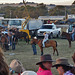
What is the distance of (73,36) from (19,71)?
54.4ft

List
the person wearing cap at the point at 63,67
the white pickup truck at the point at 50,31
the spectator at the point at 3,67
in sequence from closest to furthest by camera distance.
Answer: the spectator at the point at 3,67
the person wearing cap at the point at 63,67
the white pickup truck at the point at 50,31

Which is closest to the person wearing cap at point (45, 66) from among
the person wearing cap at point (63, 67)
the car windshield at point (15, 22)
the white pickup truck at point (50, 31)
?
the person wearing cap at point (63, 67)

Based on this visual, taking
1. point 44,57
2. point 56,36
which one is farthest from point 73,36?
point 44,57

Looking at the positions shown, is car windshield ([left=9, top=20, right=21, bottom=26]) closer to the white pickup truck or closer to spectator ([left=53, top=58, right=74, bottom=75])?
the white pickup truck

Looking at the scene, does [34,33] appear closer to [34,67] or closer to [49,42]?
[49,42]

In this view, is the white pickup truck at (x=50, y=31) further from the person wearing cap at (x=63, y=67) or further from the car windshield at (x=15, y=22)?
the person wearing cap at (x=63, y=67)

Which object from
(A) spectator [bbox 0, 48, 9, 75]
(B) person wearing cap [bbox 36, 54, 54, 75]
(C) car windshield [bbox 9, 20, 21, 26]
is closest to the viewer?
(A) spectator [bbox 0, 48, 9, 75]

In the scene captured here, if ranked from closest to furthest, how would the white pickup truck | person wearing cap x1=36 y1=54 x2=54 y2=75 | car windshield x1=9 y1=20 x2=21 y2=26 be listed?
person wearing cap x1=36 y1=54 x2=54 y2=75 < the white pickup truck < car windshield x1=9 y1=20 x2=21 y2=26

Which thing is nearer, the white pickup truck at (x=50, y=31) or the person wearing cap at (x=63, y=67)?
the person wearing cap at (x=63, y=67)

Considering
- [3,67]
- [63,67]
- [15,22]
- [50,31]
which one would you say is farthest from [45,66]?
[15,22]

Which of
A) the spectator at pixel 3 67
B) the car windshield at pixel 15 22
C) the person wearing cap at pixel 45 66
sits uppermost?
the spectator at pixel 3 67

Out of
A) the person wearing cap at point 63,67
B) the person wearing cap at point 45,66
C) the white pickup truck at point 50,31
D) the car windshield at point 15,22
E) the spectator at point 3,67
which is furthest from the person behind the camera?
the car windshield at point 15,22

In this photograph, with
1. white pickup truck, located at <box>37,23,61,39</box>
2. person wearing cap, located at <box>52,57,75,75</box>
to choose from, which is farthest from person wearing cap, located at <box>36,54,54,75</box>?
white pickup truck, located at <box>37,23,61,39</box>

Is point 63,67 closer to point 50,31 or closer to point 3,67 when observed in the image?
point 3,67
